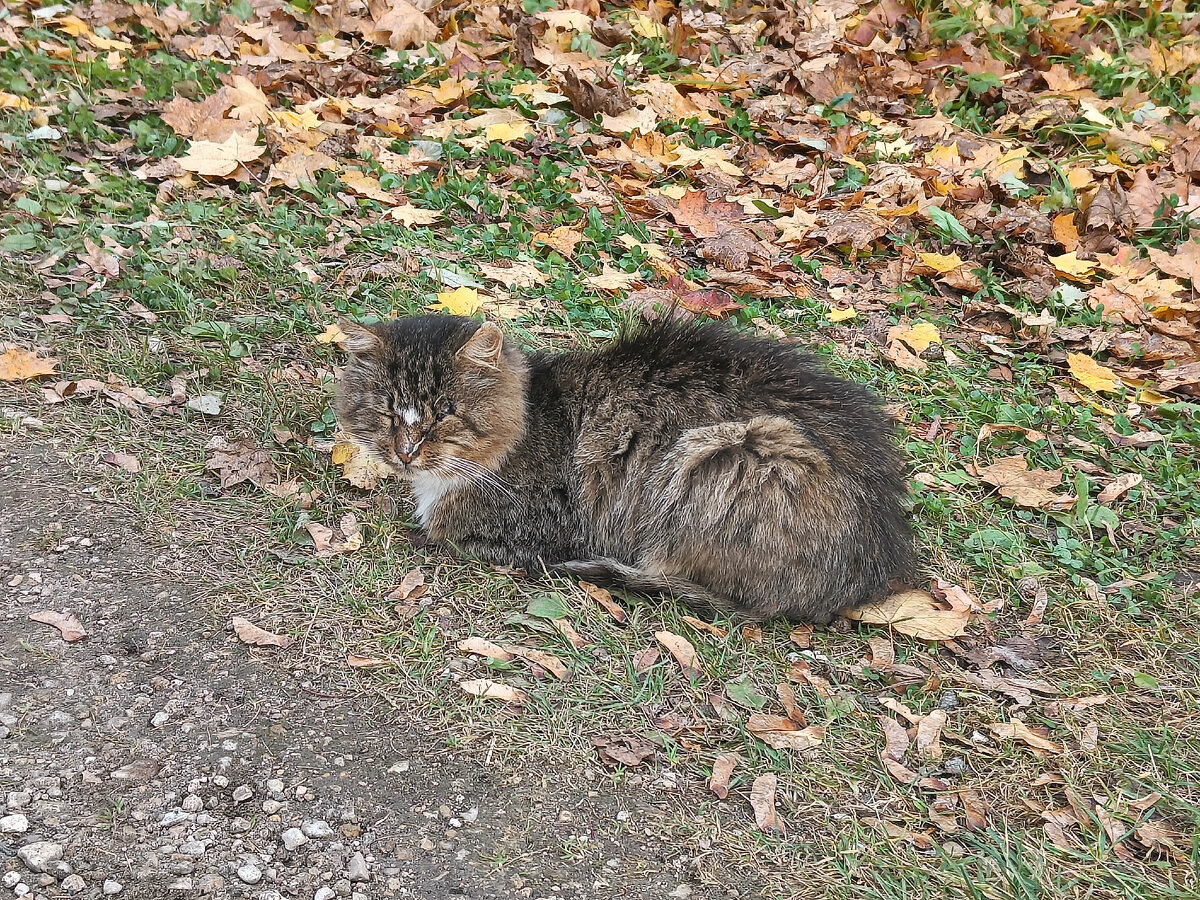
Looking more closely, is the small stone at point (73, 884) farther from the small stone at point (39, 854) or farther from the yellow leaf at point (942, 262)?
the yellow leaf at point (942, 262)

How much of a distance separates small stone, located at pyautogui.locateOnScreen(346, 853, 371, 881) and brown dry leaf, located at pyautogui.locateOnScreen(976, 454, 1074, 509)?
9.97ft

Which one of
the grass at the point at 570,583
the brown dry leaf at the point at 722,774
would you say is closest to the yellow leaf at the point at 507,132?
the grass at the point at 570,583

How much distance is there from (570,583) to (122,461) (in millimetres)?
1850

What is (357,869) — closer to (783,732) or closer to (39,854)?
(39,854)

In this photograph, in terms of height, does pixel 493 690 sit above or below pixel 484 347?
below

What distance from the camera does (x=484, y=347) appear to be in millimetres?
3971

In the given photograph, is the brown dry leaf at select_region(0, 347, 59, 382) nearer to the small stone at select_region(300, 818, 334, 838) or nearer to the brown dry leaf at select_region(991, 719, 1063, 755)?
the small stone at select_region(300, 818, 334, 838)

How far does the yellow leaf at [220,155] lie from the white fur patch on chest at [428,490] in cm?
255

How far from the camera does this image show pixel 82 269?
16.8ft

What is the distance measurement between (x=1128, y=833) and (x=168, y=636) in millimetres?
3060

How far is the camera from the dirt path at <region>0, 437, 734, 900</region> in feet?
9.17

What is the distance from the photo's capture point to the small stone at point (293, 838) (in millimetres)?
2885

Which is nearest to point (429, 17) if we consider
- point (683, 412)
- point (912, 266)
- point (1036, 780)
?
point (912, 266)

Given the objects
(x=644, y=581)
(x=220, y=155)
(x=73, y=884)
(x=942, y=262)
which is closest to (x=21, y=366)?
(x=220, y=155)
